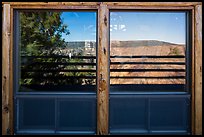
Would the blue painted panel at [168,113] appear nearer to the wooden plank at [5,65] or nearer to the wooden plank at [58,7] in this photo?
the wooden plank at [58,7]

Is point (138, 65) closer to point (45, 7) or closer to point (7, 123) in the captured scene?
point (45, 7)

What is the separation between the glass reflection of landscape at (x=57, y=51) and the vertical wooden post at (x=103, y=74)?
0.75 ft

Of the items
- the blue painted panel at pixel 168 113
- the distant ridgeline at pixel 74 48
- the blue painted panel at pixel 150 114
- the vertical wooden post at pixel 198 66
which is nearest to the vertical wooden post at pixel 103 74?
the blue painted panel at pixel 150 114

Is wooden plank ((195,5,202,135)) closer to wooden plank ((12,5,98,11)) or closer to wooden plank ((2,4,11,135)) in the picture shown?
wooden plank ((12,5,98,11))

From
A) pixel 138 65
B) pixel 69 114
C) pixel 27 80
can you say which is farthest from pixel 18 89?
pixel 138 65

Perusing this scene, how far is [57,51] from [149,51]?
1543mm

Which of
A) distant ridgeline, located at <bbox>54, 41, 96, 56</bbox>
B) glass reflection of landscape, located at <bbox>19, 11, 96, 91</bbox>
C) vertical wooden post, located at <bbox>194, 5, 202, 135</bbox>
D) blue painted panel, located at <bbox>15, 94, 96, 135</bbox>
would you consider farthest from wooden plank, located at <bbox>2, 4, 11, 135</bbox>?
vertical wooden post, located at <bbox>194, 5, 202, 135</bbox>

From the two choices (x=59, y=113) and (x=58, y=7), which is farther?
(x=59, y=113)

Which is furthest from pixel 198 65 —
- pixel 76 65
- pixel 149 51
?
pixel 76 65

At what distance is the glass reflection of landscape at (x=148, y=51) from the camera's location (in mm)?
5926

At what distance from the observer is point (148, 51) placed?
6.03 meters

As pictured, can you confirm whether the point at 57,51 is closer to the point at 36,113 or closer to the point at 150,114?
the point at 36,113

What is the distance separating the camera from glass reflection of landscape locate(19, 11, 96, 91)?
591 cm

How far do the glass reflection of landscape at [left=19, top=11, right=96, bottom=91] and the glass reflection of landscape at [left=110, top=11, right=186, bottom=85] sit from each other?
0.40 metres
